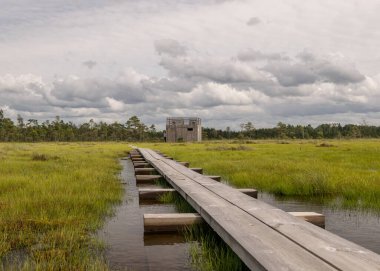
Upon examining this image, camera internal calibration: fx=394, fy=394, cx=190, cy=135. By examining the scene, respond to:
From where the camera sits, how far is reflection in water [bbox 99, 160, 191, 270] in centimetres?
438

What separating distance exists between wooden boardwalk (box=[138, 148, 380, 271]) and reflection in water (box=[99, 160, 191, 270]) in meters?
0.56

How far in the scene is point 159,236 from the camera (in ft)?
18.0

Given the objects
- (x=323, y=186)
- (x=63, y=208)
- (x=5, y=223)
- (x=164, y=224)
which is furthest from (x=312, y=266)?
(x=323, y=186)

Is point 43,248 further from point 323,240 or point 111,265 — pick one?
point 323,240

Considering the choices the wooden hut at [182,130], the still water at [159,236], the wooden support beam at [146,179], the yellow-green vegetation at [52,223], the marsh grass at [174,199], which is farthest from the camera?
the wooden hut at [182,130]

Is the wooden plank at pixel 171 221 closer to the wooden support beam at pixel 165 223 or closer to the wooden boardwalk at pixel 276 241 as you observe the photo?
the wooden support beam at pixel 165 223

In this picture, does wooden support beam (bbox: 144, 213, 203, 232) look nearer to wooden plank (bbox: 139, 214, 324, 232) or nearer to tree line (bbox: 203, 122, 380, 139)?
wooden plank (bbox: 139, 214, 324, 232)

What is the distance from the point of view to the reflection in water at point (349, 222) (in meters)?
5.38

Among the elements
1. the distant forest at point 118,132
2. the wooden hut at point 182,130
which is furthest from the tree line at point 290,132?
the wooden hut at point 182,130

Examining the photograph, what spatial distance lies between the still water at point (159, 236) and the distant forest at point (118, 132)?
9516 cm

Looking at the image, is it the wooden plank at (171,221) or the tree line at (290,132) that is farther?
the tree line at (290,132)

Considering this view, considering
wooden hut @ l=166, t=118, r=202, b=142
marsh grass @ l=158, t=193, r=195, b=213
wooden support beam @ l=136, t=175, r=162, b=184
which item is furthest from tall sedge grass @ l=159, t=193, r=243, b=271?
wooden hut @ l=166, t=118, r=202, b=142

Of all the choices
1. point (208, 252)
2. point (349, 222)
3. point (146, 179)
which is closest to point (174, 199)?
point (146, 179)

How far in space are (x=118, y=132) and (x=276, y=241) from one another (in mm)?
106979
